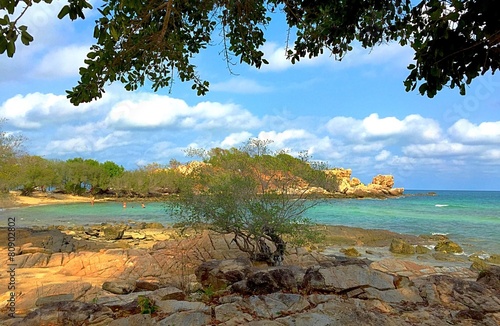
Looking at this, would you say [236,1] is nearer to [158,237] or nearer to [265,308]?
[265,308]

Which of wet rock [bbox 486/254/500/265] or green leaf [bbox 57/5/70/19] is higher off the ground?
green leaf [bbox 57/5/70/19]

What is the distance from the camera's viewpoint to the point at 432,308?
6211 mm

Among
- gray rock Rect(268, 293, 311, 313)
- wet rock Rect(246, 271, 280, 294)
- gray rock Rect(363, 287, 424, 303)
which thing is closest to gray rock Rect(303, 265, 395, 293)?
gray rock Rect(363, 287, 424, 303)

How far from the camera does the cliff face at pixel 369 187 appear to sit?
89375 millimetres

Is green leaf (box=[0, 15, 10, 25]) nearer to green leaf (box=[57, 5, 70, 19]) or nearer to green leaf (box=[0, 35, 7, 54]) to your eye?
green leaf (box=[0, 35, 7, 54])

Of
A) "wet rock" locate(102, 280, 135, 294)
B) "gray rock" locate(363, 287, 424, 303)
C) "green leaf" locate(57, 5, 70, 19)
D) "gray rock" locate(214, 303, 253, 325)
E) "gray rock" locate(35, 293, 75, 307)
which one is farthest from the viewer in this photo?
"wet rock" locate(102, 280, 135, 294)

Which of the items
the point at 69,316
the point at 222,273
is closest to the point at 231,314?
the point at 69,316

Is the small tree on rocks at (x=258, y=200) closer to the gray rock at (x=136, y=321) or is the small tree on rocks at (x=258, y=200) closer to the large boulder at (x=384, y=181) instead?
the gray rock at (x=136, y=321)

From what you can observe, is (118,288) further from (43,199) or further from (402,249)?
(43,199)

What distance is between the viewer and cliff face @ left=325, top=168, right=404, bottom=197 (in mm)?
89375

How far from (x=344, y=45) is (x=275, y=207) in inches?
334

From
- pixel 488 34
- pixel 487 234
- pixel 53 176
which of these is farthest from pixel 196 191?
pixel 53 176

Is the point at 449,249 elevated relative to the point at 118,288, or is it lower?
lower

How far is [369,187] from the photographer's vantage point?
3856 inches
